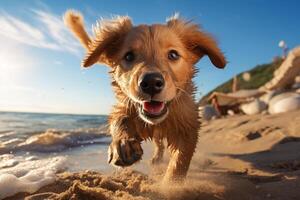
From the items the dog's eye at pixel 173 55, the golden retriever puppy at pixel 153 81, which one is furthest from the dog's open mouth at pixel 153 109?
the dog's eye at pixel 173 55

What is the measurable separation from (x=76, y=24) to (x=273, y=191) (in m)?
3.36

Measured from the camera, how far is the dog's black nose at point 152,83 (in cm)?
288

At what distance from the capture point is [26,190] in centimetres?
309

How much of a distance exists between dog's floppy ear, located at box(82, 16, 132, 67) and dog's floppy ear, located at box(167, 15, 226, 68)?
51cm

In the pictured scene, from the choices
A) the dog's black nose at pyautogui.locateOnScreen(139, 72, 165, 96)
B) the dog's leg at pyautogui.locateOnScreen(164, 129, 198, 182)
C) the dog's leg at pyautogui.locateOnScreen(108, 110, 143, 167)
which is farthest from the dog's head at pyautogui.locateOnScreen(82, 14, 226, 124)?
the dog's leg at pyautogui.locateOnScreen(164, 129, 198, 182)

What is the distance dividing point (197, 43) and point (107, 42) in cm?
97

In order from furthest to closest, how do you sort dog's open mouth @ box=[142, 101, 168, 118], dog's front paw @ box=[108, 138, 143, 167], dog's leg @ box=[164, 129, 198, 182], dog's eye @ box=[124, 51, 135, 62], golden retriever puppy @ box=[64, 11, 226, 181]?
dog's eye @ box=[124, 51, 135, 62] → dog's leg @ box=[164, 129, 198, 182] → dog's open mouth @ box=[142, 101, 168, 118] → golden retriever puppy @ box=[64, 11, 226, 181] → dog's front paw @ box=[108, 138, 143, 167]

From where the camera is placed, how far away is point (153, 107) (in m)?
3.16

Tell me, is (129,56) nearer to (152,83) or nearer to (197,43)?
(152,83)

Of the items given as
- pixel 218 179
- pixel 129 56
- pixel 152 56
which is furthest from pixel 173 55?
pixel 218 179

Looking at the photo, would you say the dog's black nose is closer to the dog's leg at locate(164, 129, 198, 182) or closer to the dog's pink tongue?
the dog's pink tongue

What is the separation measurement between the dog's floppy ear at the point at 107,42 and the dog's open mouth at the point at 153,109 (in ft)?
3.33

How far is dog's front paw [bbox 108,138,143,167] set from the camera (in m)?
2.81

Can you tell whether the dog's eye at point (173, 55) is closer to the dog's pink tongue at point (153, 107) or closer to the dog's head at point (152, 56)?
the dog's head at point (152, 56)
